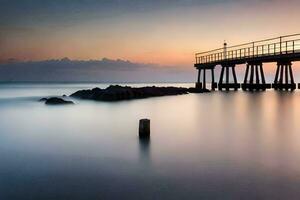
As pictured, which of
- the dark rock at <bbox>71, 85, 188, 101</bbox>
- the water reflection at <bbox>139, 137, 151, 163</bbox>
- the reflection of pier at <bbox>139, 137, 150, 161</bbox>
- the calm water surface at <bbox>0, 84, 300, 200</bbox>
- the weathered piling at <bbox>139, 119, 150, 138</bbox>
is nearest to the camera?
the calm water surface at <bbox>0, 84, 300, 200</bbox>

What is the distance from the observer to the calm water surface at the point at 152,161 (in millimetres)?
7141

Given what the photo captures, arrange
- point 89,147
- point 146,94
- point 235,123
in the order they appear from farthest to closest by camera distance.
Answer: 1. point 146,94
2. point 235,123
3. point 89,147

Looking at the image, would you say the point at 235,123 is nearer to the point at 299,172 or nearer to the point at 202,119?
the point at 202,119

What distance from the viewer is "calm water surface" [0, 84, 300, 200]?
7.14 meters

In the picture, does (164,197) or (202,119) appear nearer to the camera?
(164,197)

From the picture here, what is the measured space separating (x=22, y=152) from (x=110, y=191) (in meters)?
5.46

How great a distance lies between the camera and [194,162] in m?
9.65

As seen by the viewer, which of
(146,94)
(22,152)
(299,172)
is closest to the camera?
(299,172)

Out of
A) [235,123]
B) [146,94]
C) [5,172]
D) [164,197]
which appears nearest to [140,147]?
[5,172]

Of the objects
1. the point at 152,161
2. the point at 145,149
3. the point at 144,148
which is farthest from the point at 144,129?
the point at 152,161

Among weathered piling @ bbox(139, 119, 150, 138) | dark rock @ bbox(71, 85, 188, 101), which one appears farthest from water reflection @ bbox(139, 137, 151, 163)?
dark rock @ bbox(71, 85, 188, 101)

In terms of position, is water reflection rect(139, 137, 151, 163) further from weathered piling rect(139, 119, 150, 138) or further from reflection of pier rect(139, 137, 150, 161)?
weathered piling rect(139, 119, 150, 138)

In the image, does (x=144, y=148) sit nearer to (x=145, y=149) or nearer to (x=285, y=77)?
(x=145, y=149)

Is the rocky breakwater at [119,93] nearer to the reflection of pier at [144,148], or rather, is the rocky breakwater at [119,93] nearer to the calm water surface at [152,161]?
the calm water surface at [152,161]
